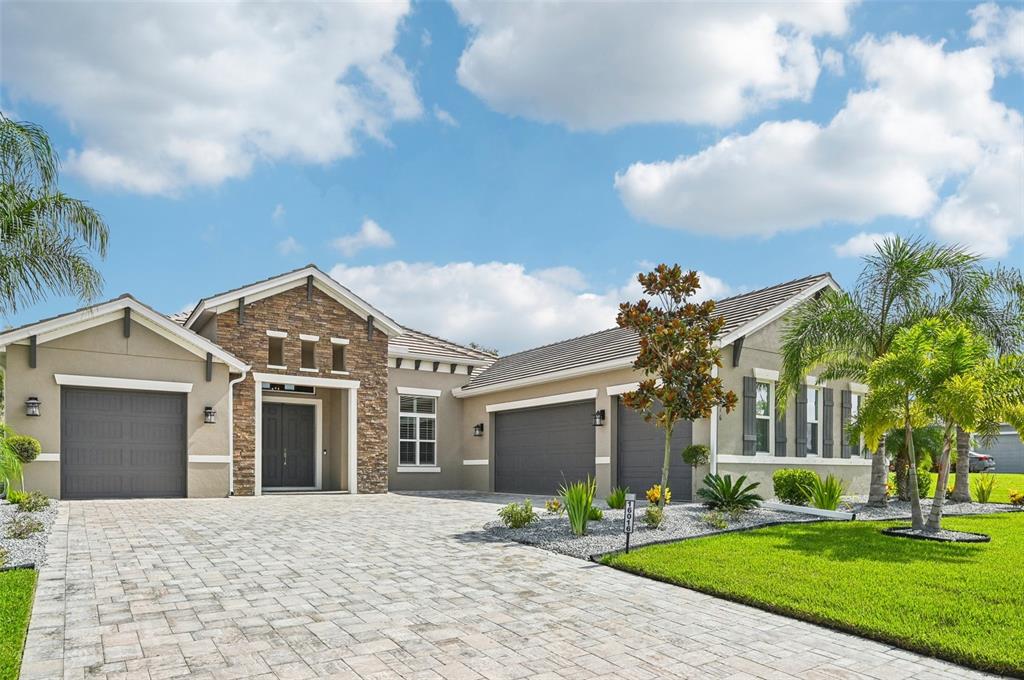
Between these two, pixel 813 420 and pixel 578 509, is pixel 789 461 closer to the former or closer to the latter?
pixel 813 420

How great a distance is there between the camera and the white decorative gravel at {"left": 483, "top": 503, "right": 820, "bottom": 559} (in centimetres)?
1020

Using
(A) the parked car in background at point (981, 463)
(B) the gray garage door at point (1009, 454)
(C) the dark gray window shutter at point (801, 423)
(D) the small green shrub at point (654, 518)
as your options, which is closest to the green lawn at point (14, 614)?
(D) the small green shrub at point (654, 518)

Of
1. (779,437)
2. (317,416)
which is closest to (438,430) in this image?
(317,416)

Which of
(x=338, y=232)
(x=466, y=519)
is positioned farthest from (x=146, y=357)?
(x=466, y=519)

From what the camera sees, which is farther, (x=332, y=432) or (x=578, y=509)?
(x=332, y=432)

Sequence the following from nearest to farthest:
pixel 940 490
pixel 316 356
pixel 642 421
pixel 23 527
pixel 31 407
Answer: pixel 23 527, pixel 940 490, pixel 31 407, pixel 642 421, pixel 316 356

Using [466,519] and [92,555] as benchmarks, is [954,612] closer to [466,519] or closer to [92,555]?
[466,519]

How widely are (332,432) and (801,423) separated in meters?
12.7

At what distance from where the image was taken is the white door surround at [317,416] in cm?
1890

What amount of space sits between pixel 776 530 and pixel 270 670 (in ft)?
27.3

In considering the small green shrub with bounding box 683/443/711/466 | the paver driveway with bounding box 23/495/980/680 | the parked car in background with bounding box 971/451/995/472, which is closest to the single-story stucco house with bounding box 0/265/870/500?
the small green shrub with bounding box 683/443/711/466

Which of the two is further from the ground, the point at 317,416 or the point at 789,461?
the point at 317,416

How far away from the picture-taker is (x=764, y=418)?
1755 centimetres

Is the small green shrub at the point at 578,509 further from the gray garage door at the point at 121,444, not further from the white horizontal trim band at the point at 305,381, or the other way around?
the white horizontal trim band at the point at 305,381
